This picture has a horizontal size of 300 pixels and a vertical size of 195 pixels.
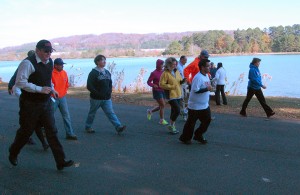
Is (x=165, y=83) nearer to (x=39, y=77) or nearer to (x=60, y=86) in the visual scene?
(x=60, y=86)

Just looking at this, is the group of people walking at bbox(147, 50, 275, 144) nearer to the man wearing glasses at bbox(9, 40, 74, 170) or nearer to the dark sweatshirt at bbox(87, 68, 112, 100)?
the dark sweatshirt at bbox(87, 68, 112, 100)

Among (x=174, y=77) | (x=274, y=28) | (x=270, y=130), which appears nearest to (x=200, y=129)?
(x=174, y=77)

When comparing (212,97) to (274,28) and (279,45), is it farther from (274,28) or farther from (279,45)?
(274,28)

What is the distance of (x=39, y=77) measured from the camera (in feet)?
16.4

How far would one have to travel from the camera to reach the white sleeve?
15.9 feet

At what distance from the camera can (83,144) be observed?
277 inches

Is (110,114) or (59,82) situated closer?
(59,82)

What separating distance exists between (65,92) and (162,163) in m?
2.68

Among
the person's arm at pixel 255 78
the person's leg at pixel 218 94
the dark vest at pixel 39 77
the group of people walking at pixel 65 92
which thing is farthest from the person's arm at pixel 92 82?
the person's leg at pixel 218 94

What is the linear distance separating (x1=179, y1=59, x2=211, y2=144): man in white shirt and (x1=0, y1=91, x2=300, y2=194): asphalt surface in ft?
0.70

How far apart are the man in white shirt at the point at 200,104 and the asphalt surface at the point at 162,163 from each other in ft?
0.70

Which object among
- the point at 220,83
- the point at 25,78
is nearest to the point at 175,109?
the point at 25,78

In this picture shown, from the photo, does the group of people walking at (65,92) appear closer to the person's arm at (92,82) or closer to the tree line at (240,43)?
the person's arm at (92,82)

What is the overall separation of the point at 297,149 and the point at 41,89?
4.49m
